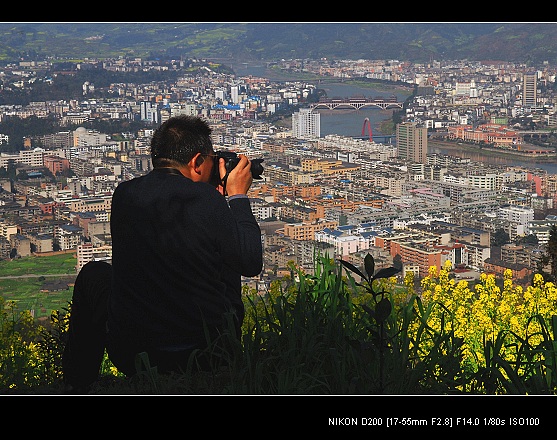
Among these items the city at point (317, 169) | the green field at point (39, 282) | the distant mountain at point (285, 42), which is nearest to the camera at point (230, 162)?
the city at point (317, 169)

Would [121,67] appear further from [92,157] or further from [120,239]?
[120,239]

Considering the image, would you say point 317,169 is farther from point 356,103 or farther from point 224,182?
point 224,182

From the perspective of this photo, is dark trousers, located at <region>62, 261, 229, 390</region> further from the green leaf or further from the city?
the city

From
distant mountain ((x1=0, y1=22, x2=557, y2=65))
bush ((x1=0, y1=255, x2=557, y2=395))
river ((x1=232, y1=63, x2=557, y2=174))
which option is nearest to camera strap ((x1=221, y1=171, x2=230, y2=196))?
bush ((x1=0, y1=255, x2=557, y2=395))

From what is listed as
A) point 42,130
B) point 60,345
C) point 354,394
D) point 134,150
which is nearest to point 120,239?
point 60,345

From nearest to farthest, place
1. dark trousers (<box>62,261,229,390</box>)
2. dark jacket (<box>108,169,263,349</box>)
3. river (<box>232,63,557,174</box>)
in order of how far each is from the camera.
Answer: dark jacket (<box>108,169,263,349</box>) → dark trousers (<box>62,261,229,390</box>) → river (<box>232,63,557,174</box>)

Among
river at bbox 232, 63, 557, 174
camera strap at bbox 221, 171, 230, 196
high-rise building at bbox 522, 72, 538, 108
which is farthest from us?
high-rise building at bbox 522, 72, 538, 108
